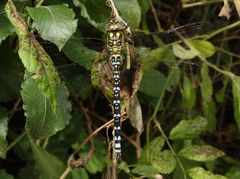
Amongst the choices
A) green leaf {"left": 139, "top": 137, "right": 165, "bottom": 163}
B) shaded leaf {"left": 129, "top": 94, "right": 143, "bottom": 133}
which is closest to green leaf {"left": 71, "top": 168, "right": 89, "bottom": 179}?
green leaf {"left": 139, "top": 137, "right": 165, "bottom": 163}

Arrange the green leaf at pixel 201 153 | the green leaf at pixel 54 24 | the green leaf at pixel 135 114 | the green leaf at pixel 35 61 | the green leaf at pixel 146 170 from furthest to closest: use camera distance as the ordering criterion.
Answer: the green leaf at pixel 201 153 → the green leaf at pixel 146 170 → the green leaf at pixel 135 114 → the green leaf at pixel 54 24 → the green leaf at pixel 35 61

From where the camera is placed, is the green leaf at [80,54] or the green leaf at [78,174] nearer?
the green leaf at [80,54]

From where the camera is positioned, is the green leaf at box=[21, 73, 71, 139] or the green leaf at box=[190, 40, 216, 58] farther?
the green leaf at box=[190, 40, 216, 58]

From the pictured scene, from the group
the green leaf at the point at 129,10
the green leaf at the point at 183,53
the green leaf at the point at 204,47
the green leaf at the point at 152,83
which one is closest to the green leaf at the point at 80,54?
the green leaf at the point at 129,10

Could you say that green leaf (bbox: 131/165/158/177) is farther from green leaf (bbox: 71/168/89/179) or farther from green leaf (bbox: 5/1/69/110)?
green leaf (bbox: 5/1/69/110)

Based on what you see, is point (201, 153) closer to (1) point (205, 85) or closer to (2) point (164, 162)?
(2) point (164, 162)

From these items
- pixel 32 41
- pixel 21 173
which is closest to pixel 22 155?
pixel 21 173

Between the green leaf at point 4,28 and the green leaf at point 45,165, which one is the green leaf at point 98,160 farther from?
the green leaf at point 4,28

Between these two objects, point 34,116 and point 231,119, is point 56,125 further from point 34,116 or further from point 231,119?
point 231,119
